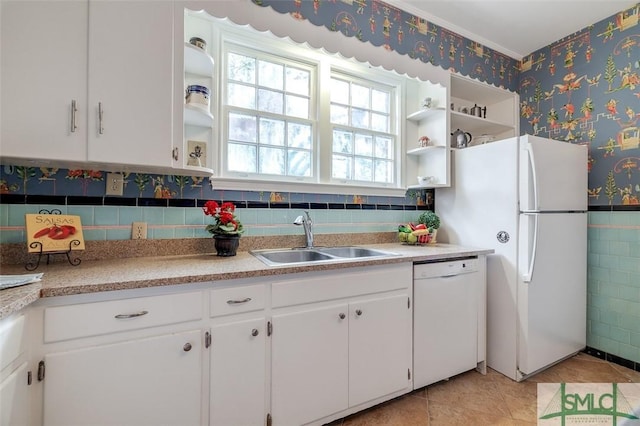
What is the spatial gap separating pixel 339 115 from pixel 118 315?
1.96 m

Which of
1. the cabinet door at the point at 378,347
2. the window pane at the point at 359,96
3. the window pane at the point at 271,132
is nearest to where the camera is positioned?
the cabinet door at the point at 378,347

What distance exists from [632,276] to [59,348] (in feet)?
11.4

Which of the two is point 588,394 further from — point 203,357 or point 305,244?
point 203,357

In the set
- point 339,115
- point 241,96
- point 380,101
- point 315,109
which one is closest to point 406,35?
point 380,101

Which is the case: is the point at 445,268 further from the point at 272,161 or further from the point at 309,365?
the point at 272,161

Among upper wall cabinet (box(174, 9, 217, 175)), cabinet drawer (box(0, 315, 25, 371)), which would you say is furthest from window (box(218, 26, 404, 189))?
cabinet drawer (box(0, 315, 25, 371))

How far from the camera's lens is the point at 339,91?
2.38m

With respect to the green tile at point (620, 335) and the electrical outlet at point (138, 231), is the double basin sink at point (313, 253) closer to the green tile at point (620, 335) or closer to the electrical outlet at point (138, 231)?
the electrical outlet at point (138, 231)

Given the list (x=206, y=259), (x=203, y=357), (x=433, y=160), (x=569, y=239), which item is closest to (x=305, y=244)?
(x=206, y=259)

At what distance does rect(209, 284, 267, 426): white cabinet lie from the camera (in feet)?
4.11

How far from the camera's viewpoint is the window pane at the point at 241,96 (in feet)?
6.51

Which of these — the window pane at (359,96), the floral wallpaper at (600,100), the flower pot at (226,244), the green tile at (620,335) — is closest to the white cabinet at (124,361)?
the flower pot at (226,244)

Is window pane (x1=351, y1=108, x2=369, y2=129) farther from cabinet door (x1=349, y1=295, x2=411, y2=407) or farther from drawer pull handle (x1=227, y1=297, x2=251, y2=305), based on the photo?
drawer pull handle (x1=227, y1=297, x2=251, y2=305)

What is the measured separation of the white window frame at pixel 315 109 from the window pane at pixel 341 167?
57mm
